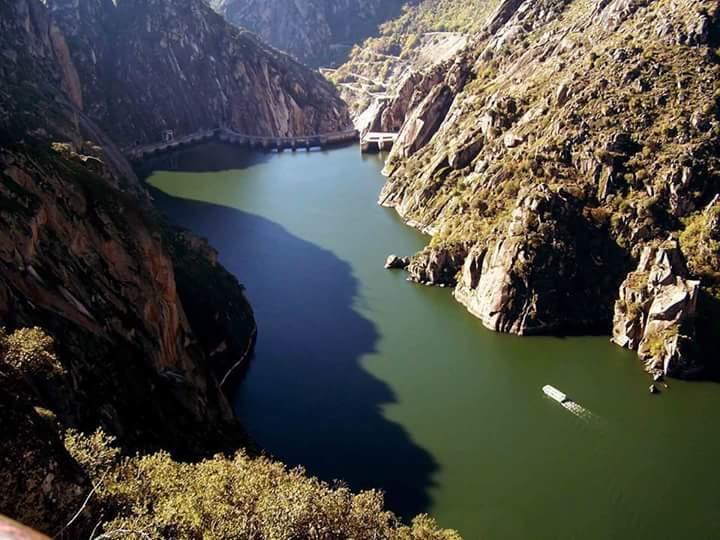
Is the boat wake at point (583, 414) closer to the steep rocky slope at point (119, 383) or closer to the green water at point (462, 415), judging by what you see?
the green water at point (462, 415)

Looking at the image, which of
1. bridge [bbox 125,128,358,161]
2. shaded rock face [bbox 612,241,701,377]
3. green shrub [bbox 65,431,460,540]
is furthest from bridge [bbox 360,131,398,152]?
green shrub [bbox 65,431,460,540]

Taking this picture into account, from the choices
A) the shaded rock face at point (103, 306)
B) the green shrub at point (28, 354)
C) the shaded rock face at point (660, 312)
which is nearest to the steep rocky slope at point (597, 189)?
the shaded rock face at point (660, 312)

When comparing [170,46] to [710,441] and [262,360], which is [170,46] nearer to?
[262,360]

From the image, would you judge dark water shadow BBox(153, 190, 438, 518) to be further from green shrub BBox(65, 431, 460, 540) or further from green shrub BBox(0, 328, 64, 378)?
green shrub BBox(0, 328, 64, 378)

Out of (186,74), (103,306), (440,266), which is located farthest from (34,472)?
(186,74)

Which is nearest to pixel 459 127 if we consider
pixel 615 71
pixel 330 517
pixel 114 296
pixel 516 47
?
pixel 516 47

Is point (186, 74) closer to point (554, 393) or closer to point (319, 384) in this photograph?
point (319, 384)

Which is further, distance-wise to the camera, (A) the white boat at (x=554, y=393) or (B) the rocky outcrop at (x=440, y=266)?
(B) the rocky outcrop at (x=440, y=266)
